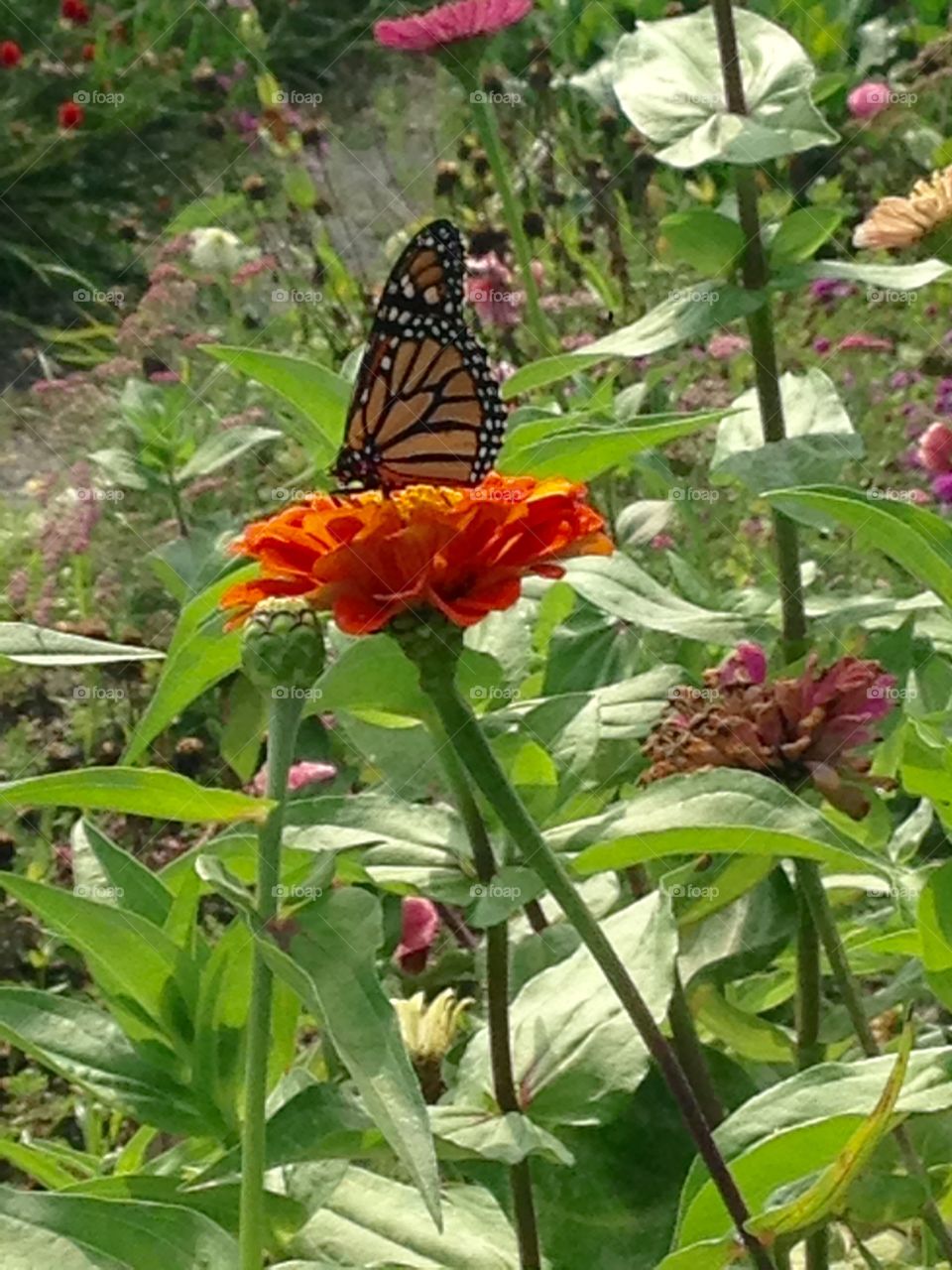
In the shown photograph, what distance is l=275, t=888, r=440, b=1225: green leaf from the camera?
0.54 metres

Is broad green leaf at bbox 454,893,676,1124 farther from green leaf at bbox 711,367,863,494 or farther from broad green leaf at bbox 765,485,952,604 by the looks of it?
green leaf at bbox 711,367,863,494

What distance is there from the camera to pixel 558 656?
104 cm

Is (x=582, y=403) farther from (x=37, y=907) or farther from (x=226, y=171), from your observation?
(x=226, y=171)

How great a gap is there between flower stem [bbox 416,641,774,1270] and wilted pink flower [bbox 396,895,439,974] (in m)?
0.42

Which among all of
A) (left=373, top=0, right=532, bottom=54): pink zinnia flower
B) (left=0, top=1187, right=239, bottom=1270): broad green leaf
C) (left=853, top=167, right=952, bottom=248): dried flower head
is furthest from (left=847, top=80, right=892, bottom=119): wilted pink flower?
(left=0, top=1187, right=239, bottom=1270): broad green leaf

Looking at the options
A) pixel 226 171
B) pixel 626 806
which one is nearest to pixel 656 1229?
pixel 626 806

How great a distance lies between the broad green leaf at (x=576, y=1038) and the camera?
0.77m

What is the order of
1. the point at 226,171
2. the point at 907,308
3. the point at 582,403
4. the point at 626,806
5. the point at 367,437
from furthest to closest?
the point at 226,171
the point at 907,308
the point at 582,403
the point at 367,437
the point at 626,806

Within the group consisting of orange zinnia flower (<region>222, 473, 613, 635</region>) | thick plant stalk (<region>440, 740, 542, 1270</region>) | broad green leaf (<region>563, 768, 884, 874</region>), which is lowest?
thick plant stalk (<region>440, 740, 542, 1270</region>)

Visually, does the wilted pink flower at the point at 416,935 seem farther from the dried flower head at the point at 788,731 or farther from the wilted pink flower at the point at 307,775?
the dried flower head at the point at 788,731

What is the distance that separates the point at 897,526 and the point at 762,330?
48 cm

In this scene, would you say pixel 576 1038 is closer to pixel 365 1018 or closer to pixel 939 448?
pixel 365 1018

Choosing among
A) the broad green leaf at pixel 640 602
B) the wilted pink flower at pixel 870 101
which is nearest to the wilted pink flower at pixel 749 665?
the broad green leaf at pixel 640 602

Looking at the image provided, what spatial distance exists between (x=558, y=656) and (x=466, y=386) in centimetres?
18
